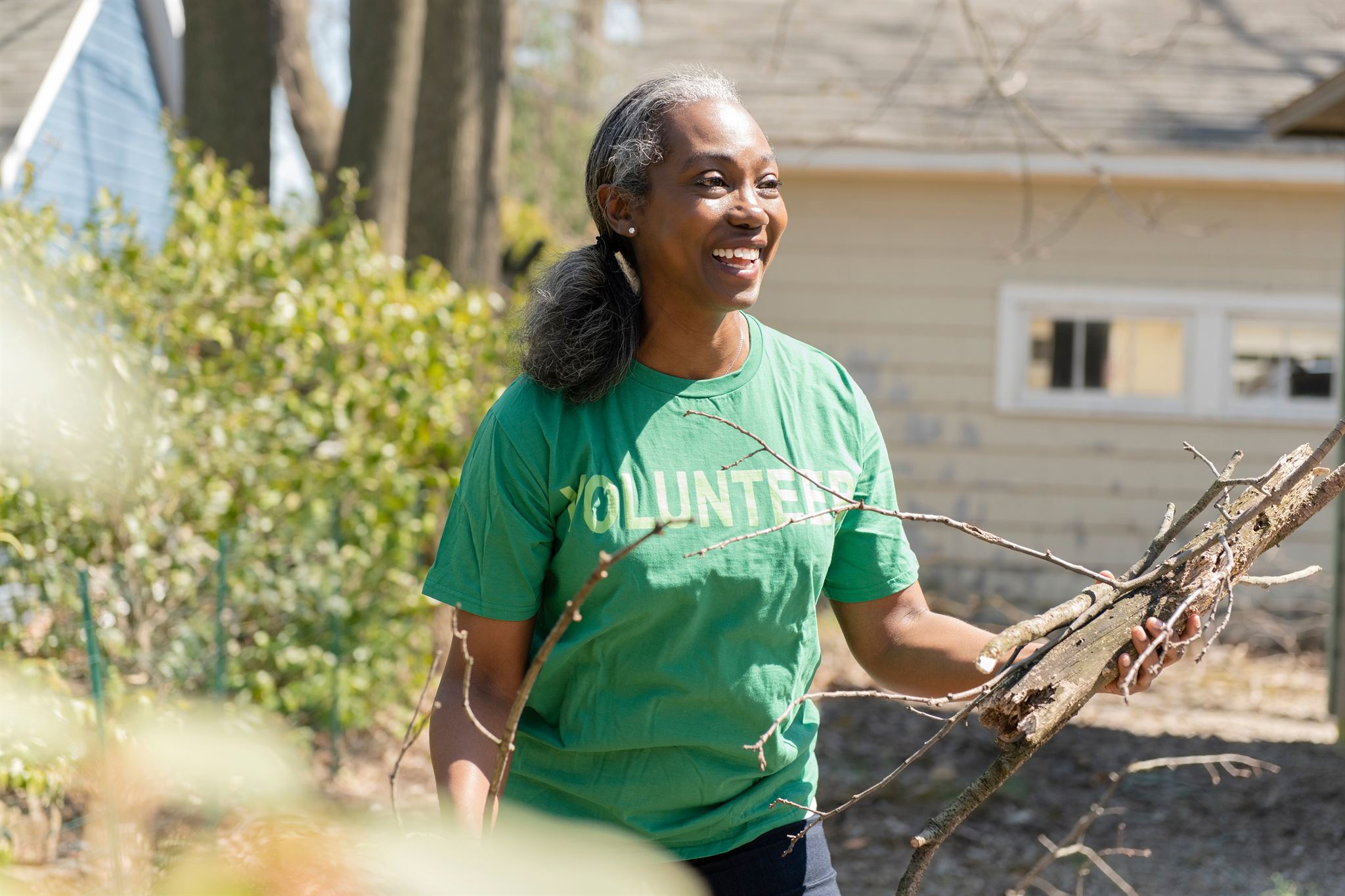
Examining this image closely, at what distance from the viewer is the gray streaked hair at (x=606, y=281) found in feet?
6.45

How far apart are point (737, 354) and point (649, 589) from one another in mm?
439

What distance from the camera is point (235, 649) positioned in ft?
15.7

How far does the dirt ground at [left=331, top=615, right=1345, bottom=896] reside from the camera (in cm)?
478

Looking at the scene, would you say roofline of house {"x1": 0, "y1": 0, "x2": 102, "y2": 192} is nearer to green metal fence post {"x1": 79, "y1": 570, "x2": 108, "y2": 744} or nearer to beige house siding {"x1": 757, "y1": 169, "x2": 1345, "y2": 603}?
beige house siding {"x1": 757, "y1": 169, "x2": 1345, "y2": 603}

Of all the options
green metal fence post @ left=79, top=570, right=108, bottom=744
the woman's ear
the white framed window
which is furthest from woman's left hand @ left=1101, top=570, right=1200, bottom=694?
the white framed window

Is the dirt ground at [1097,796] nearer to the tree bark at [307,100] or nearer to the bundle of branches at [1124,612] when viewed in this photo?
the bundle of branches at [1124,612]

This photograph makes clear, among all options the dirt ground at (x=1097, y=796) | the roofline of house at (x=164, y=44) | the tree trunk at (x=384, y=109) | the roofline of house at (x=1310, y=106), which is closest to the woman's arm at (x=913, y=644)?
the dirt ground at (x=1097, y=796)

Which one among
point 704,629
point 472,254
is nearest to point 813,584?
point 704,629

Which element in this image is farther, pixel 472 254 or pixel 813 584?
pixel 472 254

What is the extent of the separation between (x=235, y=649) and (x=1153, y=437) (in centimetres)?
658

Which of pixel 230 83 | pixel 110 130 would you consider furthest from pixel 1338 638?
pixel 110 130

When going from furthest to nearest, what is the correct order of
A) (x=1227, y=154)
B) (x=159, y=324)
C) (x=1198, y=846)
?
(x=1227, y=154), (x=1198, y=846), (x=159, y=324)

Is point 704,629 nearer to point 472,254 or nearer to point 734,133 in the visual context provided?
point 734,133

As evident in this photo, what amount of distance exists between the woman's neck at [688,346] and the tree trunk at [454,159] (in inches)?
173
